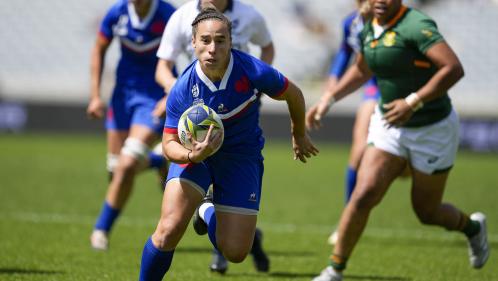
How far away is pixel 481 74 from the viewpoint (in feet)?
71.4

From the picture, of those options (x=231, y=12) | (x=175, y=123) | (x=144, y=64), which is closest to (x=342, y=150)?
(x=144, y=64)

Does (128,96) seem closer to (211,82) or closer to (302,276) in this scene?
(302,276)

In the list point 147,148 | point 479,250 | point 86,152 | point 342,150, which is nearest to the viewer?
point 479,250

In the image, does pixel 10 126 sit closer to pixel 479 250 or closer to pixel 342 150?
pixel 342 150

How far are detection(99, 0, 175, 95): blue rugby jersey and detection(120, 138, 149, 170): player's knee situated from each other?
64cm

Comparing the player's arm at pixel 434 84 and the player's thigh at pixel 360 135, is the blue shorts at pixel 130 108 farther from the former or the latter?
the player's arm at pixel 434 84

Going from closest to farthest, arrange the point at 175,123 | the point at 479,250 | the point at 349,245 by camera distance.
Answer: the point at 175,123, the point at 349,245, the point at 479,250

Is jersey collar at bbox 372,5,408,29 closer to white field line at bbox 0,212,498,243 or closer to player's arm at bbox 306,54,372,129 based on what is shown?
player's arm at bbox 306,54,372,129

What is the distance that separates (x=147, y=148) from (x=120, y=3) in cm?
140

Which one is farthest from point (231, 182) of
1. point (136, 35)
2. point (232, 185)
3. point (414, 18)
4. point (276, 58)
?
point (276, 58)

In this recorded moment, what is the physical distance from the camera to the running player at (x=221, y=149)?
15.9 ft

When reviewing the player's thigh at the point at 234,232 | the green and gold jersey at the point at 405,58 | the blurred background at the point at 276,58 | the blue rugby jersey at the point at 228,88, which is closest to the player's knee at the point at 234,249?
the player's thigh at the point at 234,232

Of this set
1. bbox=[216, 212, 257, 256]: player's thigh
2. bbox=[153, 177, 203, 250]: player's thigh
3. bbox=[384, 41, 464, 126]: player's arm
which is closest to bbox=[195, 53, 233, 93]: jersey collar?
bbox=[153, 177, 203, 250]: player's thigh

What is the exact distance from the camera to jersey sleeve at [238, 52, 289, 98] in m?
4.91
